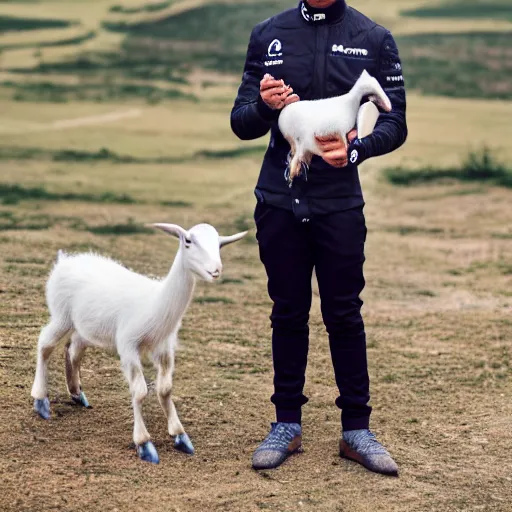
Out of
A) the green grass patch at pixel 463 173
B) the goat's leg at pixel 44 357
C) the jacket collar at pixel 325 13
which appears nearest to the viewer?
the jacket collar at pixel 325 13

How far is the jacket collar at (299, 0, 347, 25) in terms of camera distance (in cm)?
526

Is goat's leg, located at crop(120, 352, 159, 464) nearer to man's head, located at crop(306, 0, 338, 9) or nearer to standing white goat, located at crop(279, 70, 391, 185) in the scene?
standing white goat, located at crop(279, 70, 391, 185)

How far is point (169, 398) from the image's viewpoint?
5863 millimetres

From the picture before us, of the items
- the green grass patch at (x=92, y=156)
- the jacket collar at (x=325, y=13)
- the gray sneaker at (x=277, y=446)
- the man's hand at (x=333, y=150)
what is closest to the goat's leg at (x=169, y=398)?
the gray sneaker at (x=277, y=446)

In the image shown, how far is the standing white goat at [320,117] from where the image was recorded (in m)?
5.17

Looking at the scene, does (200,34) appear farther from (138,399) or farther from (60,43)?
(138,399)

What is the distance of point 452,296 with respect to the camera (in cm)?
1023

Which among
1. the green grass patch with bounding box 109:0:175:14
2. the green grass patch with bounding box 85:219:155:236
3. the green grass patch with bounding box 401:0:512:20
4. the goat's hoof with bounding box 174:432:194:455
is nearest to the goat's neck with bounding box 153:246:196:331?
the goat's hoof with bounding box 174:432:194:455

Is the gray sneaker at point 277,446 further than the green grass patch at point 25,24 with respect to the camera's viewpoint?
No

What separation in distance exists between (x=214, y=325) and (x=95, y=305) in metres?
2.87

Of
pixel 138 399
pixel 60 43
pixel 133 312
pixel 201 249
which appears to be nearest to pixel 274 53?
pixel 201 249

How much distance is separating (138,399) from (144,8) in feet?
59.4

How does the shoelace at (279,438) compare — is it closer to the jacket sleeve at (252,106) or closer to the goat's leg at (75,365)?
the goat's leg at (75,365)

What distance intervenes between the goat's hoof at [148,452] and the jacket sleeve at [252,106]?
1.60m
